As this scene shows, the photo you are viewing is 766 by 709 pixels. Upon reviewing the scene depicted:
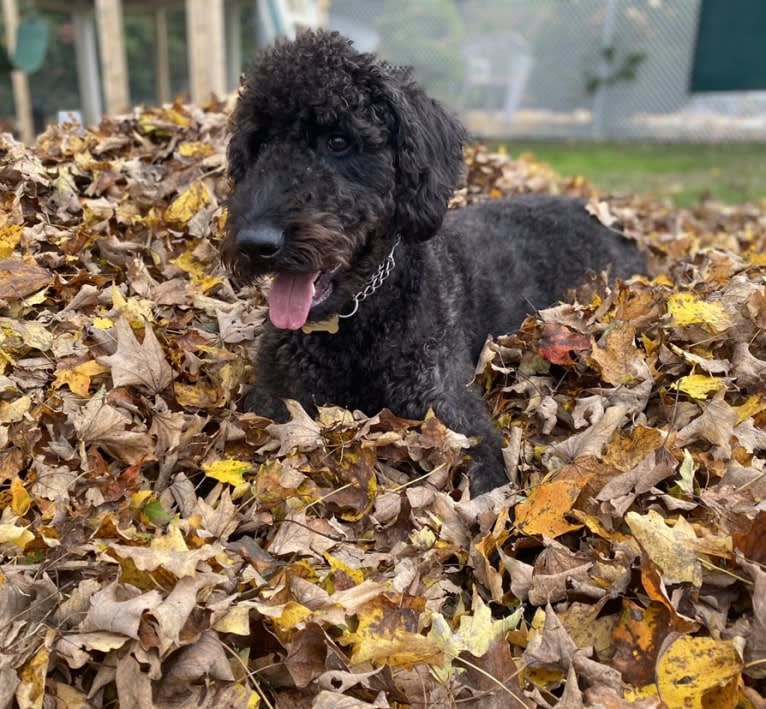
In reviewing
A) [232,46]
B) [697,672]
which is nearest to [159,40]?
[232,46]

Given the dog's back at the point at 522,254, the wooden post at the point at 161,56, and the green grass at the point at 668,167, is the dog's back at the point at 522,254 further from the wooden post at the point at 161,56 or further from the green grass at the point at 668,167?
the wooden post at the point at 161,56

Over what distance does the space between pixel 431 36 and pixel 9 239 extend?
16.6 metres

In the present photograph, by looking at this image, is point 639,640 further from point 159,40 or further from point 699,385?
point 159,40

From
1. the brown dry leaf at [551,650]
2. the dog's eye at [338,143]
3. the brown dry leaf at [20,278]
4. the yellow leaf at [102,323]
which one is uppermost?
the dog's eye at [338,143]

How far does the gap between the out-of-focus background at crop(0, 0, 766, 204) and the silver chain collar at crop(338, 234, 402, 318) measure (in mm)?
8071

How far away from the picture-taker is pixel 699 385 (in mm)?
2895

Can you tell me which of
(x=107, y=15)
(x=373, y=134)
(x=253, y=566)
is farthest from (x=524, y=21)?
(x=253, y=566)

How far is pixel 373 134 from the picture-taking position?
2912 mm

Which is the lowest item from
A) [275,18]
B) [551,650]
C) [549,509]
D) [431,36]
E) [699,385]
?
[551,650]

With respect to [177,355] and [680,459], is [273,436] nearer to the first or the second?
[177,355]

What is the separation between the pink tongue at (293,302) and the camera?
112 inches

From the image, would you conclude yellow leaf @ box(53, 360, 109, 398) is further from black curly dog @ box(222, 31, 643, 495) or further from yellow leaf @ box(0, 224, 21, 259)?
yellow leaf @ box(0, 224, 21, 259)

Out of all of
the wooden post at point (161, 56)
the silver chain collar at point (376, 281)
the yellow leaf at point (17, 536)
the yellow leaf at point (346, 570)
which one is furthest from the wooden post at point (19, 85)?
the yellow leaf at point (346, 570)

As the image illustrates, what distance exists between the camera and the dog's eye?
2.93 m
